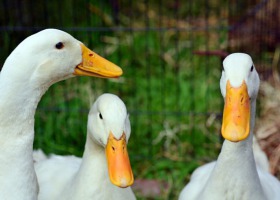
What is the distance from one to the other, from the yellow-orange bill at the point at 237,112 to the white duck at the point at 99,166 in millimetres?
441

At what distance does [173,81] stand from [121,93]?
0.47 m

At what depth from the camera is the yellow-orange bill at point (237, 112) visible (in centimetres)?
282

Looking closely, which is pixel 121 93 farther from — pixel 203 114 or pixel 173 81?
pixel 203 114

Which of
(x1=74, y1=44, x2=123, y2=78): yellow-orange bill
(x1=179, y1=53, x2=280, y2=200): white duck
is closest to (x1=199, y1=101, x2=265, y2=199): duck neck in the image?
(x1=179, y1=53, x2=280, y2=200): white duck

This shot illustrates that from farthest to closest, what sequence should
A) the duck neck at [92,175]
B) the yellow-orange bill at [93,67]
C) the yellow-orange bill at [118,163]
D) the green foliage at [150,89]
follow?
the green foliage at [150,89] < the duck neck at [92,175] < the yellow-orange bill at [93,67] < the yellow-orange bill at [118,163]

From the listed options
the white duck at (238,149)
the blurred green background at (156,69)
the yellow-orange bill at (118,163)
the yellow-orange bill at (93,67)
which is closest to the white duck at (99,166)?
the yellow-orange bill at (118,163)

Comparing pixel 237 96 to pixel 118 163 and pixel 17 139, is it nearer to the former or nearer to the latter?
pixel 118 163

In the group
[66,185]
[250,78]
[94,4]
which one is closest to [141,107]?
[94,4]

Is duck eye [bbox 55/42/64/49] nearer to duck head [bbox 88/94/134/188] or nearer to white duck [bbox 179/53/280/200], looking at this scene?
duck head [bbox 88/94/134/188]

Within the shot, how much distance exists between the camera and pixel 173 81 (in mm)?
5902

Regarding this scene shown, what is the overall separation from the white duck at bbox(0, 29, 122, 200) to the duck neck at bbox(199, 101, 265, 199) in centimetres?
83

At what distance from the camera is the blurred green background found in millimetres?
4914

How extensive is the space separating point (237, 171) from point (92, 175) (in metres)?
0.67

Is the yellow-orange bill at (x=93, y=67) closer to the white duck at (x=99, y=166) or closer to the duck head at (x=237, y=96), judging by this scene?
the white duck at (x=99, y=166)
